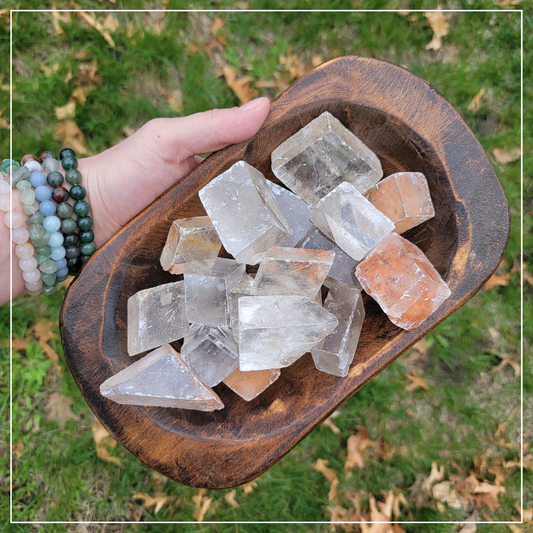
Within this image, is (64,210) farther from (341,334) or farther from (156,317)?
(341,334)

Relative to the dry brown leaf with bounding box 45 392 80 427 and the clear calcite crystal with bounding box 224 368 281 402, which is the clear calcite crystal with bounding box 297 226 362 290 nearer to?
the clear calcite crystal with bounding box 224 368 281 402

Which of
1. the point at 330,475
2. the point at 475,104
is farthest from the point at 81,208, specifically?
the point at 475,104

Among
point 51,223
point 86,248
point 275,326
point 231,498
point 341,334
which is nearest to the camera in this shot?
point 275,326

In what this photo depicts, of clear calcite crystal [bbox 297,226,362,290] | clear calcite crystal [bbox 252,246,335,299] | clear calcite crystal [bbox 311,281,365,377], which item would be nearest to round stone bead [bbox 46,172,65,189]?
clear calcite crystal [bbox 252,246,335,299]

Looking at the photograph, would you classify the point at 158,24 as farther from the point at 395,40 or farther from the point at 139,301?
the point at 139,301

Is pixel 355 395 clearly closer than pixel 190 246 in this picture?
No

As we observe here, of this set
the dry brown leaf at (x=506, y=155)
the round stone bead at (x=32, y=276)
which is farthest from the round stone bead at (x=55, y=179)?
the dry brown leaf at (x=506, y=155)

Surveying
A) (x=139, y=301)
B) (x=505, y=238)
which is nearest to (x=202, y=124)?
(x=139, y=301)
